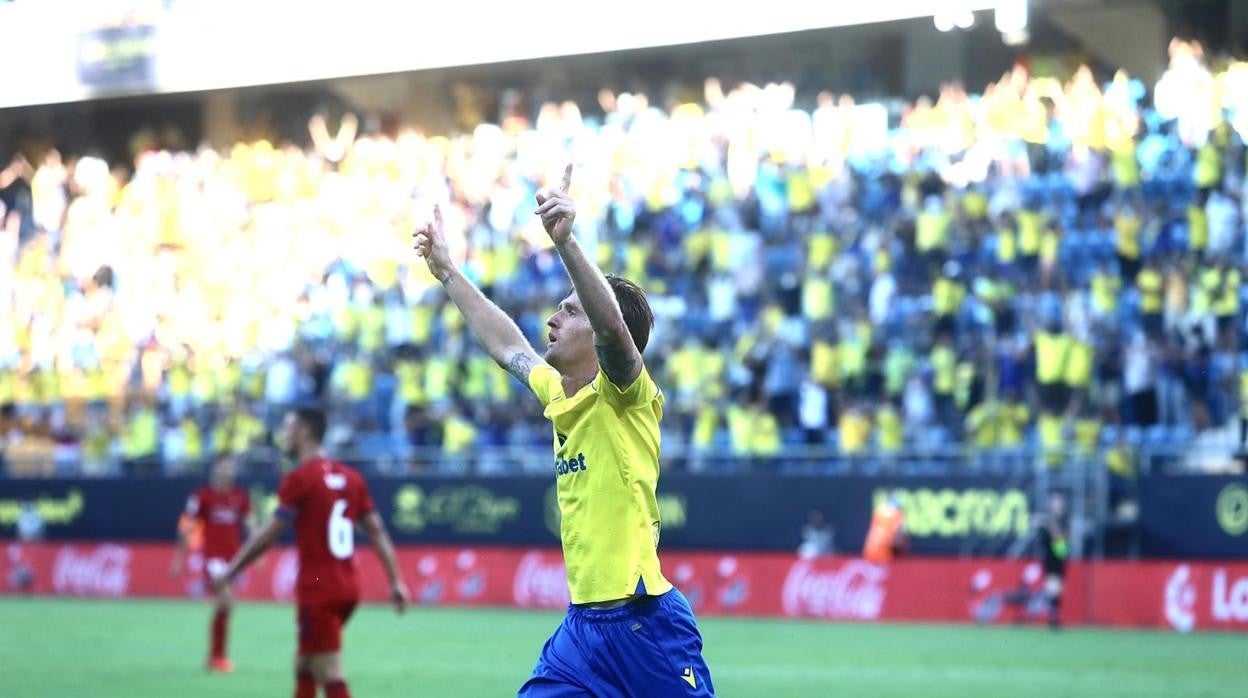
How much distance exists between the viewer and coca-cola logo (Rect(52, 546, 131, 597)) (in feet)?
93.9

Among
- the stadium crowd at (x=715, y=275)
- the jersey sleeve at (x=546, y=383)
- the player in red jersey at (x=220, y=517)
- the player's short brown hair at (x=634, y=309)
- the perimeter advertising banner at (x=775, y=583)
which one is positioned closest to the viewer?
the player's short brown hair at (x=634, y=309)

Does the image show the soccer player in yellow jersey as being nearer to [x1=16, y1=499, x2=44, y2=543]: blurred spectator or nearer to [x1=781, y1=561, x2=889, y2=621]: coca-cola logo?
[x1=781, y1=561, x2=889, y2=621]: coca-cola logo

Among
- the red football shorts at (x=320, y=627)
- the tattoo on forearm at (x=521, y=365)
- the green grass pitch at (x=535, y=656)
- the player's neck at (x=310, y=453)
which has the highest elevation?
the tattoo on forearm at (x=521, y=365)

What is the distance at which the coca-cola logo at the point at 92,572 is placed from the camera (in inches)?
1127

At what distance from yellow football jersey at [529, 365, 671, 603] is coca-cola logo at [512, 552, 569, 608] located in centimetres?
1886

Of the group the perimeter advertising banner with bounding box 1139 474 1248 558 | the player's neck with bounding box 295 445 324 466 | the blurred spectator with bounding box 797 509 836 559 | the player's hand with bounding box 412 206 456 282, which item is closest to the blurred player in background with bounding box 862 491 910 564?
the blurred spectator with bounding box 797 509 836 559

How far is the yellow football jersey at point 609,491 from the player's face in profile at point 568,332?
0.44 feet

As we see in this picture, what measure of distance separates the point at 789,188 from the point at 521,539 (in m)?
7.28

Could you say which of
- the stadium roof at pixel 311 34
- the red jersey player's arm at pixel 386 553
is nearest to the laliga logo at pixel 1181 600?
the stadium roof at pixel 311 34

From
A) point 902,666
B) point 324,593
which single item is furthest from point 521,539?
point 324,593

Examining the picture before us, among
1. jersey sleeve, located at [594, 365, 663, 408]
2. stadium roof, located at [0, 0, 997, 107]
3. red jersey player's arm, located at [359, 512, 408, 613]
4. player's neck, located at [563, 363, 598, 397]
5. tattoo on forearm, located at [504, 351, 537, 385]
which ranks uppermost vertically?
stadium roof, located at [0, 0, 997, 107]

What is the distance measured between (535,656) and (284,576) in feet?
35.1

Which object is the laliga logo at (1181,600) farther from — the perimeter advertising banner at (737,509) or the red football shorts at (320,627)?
the red football shorts at (320,627)

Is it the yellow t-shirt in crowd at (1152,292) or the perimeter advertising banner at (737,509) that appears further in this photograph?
the yellow t-shirt in crowd at (1152,292)
